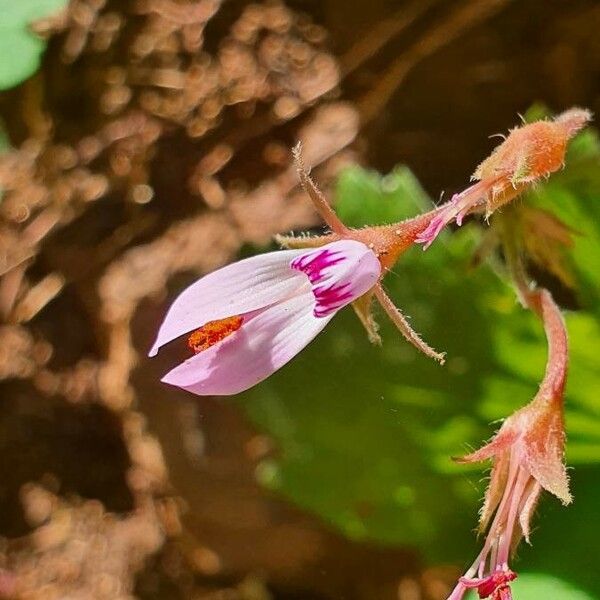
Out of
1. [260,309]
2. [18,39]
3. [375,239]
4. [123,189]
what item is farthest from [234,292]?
[123,189]

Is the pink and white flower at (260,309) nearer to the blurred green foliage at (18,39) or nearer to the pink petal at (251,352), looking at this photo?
the pink petal at (251,352)

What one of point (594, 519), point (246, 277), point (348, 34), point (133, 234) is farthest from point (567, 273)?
point (133, 234)

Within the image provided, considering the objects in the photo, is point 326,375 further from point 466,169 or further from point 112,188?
point 112,188

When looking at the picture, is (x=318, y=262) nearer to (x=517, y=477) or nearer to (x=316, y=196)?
(x=316, y=196)

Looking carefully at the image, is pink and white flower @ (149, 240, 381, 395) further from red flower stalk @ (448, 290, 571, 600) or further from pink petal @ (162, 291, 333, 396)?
red flower stalk @ (448, 290, 571, 600)

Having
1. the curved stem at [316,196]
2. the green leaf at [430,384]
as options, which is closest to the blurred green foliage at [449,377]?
the green leaf at [430,384]
